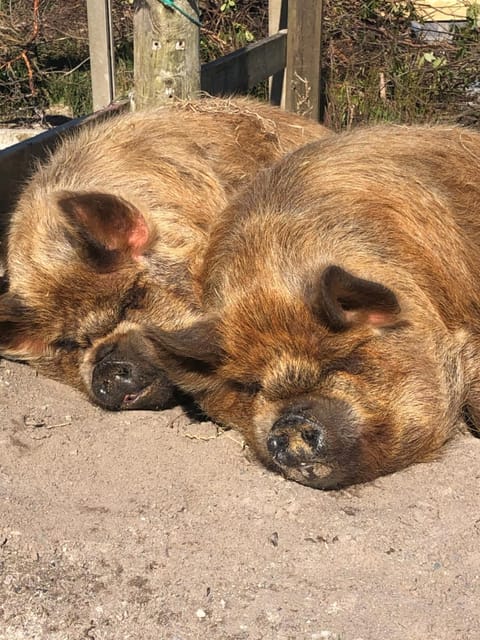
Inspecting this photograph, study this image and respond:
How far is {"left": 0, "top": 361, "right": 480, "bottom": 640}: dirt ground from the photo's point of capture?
135 inches

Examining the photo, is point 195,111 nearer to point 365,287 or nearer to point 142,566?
point 365,287

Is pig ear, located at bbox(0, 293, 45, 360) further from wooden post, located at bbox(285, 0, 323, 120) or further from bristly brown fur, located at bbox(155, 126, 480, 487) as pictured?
wooden post, located at bbox(285, 0, 323, 120)

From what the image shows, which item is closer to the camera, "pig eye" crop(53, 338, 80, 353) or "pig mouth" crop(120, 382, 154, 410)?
"pig mouth" crop(120, 382, 154, 410)

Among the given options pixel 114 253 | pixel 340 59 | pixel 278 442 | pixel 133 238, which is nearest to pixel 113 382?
pixel 114 253

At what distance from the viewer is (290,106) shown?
328 inches

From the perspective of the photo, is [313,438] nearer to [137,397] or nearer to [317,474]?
[317,474]

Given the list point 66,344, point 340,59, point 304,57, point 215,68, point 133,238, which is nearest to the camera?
point 133,238

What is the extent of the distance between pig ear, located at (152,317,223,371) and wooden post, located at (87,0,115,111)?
10.2 ft

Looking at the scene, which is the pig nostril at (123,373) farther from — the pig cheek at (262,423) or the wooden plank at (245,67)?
the wooden plank at (245,67)

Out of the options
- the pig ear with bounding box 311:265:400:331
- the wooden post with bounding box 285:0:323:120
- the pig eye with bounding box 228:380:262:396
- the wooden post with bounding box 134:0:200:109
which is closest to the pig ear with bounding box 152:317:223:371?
the pig eye with bounding box 228:380:262:396

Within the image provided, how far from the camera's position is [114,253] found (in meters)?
4.91

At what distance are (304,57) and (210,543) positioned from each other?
530cm

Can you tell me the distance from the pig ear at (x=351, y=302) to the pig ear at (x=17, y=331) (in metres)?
1.74

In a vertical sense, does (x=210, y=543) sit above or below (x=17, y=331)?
above
